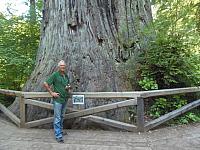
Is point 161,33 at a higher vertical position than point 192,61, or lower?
higher

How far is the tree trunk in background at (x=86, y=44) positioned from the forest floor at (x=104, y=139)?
93cm

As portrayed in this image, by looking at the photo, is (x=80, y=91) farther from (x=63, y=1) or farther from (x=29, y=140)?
(x=63, y=1)

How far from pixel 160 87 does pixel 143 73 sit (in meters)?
0.62

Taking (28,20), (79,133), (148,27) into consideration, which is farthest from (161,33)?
(28,20)

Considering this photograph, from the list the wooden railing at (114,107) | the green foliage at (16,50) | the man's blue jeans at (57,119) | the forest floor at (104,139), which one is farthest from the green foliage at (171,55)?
the green foliage at (16,50)

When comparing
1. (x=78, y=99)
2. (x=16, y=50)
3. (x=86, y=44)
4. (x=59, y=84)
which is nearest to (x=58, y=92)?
(x=59, y=84)

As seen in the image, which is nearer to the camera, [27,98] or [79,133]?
[79,133]

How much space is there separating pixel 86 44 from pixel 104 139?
3.07 m

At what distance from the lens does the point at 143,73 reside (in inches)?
357

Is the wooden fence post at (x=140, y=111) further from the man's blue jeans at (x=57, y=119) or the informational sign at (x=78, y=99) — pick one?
→ the man's blue jeans at (x=57, y=119)

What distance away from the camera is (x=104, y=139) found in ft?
22.0

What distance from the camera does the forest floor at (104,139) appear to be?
6121 mm

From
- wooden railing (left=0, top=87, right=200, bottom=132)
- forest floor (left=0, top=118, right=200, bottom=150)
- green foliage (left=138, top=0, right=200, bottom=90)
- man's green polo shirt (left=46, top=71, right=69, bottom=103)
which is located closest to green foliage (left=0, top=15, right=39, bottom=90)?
wooden railing (left=0, top=87, right=200, bottom=132)

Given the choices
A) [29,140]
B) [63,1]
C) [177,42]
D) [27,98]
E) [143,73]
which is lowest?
[29,140]
